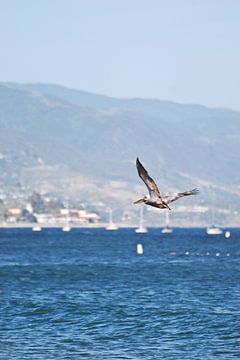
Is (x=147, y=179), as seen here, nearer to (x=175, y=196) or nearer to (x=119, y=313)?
(x=175, y=196)

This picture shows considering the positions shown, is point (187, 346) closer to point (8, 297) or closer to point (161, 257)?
point (8, 297)

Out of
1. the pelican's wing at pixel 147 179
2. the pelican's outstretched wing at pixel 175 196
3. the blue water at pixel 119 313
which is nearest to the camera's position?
the pelican's wing at pixel 147 179

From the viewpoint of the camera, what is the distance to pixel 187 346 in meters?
43.5

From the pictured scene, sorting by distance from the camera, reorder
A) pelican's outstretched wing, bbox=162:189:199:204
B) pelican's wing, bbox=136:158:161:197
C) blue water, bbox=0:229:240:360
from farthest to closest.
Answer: blue water, bbox=0:229:240:360 → pelican's outstretched wing, bbox=162:189:199:204 → pelican's wing, bbox=136:158:161:197

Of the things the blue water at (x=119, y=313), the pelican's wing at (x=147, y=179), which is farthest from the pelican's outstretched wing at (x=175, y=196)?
the blue water at (x=119, y=313)

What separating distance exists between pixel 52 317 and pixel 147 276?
33.6 metres

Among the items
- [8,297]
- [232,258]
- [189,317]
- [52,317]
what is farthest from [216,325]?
[232,258]

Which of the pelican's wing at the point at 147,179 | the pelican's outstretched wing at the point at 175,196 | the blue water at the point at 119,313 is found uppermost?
the pelican's wing at the point at 147,179

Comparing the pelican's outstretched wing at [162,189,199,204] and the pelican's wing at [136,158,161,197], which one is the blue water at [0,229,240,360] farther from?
the pelican's wing at [136,158,161,197]

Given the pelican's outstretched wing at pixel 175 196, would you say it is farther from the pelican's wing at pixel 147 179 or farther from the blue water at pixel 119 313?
the blue water at pixel 119 313

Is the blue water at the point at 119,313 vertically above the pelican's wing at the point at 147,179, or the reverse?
the pelican's wing at the point at 147,179

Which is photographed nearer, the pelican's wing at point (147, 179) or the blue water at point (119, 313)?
the pelican's wing at point (147, 179)

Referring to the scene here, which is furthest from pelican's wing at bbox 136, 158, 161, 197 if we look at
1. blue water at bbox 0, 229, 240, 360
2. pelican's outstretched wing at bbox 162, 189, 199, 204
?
blue water at bbox 0, 229, 240, 360

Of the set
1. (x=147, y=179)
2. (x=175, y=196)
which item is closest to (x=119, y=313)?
(x=175, y=196)
